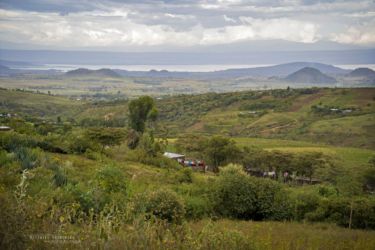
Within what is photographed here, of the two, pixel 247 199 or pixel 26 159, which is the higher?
pixel 26 159

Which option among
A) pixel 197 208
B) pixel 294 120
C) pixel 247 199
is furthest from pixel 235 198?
pixel 294 120

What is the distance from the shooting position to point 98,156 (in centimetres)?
2864

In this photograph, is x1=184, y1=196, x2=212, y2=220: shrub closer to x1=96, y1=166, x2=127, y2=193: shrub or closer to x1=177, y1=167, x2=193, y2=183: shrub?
x1=96, y1=166, x2=127, y2=193: shrub

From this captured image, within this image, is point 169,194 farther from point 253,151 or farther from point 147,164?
point 253,151

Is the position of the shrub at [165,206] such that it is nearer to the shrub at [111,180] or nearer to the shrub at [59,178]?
the shrub at [59,178]

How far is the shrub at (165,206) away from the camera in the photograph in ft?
38.7

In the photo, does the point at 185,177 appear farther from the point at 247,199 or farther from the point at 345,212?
the point at 345,212

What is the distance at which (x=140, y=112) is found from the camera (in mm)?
60719

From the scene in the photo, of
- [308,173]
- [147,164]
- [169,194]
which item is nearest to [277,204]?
[169,194]

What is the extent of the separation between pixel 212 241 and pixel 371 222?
1596cm

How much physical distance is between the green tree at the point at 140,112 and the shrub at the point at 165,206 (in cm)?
4803

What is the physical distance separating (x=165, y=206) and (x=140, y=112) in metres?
49.3

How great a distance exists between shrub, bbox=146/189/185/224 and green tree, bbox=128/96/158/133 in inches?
1891

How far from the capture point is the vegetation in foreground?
18.2 ft
